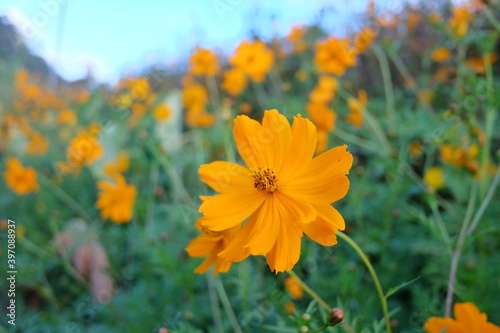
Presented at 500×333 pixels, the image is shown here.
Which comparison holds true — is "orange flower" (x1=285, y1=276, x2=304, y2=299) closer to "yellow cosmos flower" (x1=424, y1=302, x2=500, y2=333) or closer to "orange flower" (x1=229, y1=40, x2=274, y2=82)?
"yellow cosmos flower" (x1=424, y1=302, x2=500, y2=333)

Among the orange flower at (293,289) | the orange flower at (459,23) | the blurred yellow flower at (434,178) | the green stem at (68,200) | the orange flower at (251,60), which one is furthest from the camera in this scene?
the orange flower at (251,60)

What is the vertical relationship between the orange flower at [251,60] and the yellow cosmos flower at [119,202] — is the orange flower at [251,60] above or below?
above

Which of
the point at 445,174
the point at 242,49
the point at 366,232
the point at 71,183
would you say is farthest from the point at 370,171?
the point at 71,183

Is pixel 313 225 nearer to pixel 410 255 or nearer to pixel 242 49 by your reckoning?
pixel 410 255

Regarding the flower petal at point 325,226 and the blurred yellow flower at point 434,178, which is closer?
the flower petal at point 325,226

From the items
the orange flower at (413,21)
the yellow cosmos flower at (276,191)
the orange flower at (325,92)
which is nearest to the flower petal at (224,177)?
the yellow cosmos flower at (276,191)

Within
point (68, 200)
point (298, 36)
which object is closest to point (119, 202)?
point (68, 200)

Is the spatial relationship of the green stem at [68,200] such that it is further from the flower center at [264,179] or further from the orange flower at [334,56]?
the flower center at [264,179]
